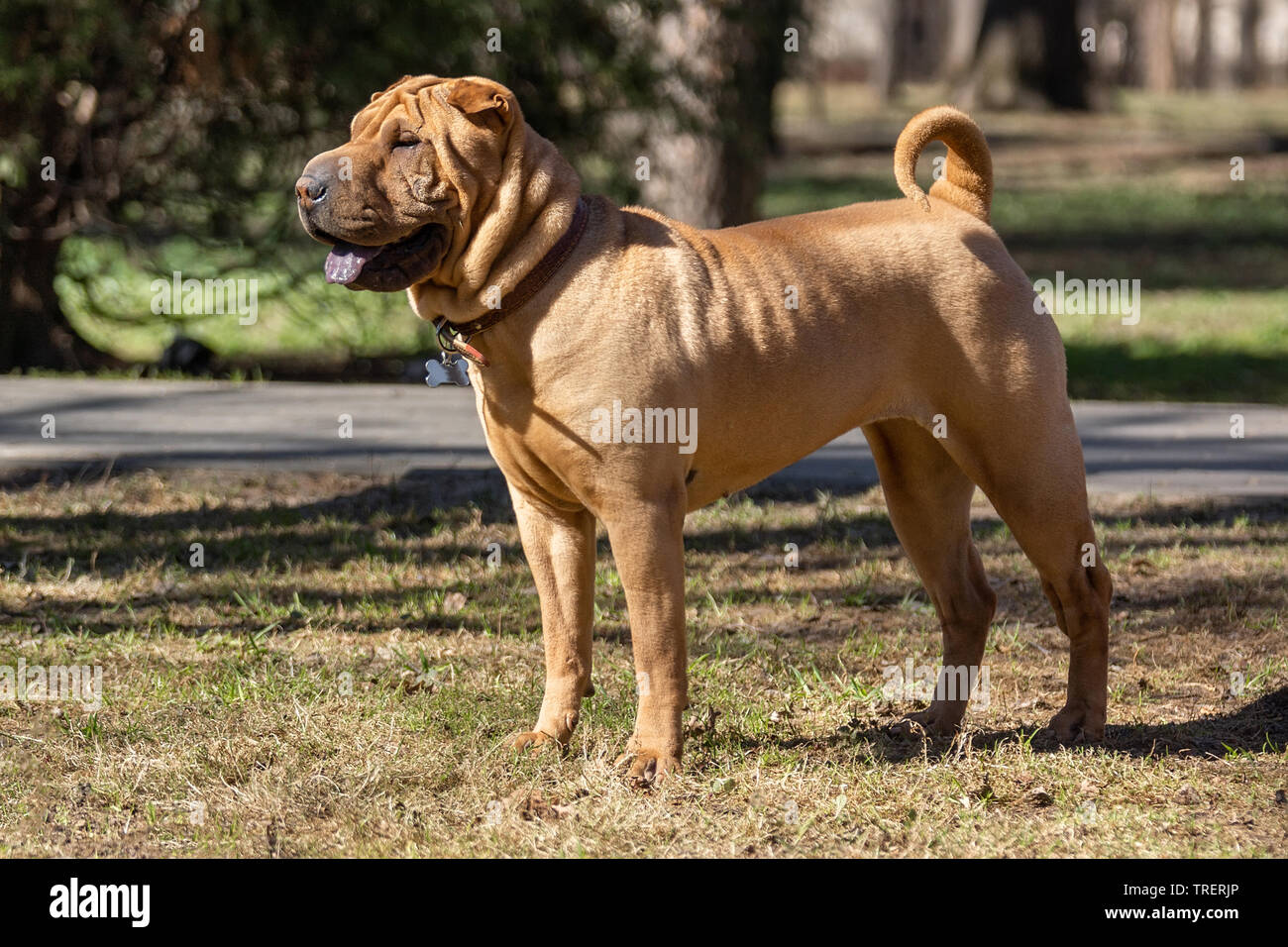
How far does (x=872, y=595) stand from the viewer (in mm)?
6402

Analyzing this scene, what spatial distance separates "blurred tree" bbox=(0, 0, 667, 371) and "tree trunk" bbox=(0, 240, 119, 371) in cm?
1

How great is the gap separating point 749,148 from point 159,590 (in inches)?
239

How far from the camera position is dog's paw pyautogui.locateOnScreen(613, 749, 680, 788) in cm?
425

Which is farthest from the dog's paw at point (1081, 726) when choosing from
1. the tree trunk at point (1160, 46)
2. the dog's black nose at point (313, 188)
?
the tree trunk at point (1160, 46)

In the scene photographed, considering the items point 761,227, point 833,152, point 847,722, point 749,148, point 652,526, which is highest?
point 833,152

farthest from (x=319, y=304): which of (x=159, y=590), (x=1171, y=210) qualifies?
(x=1171, y=210)

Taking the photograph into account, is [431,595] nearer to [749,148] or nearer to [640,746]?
[640,746]

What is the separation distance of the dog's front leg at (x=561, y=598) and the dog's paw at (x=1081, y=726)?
1.46m

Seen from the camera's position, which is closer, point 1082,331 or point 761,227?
point 761,227

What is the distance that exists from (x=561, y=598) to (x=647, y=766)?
21.6 inches

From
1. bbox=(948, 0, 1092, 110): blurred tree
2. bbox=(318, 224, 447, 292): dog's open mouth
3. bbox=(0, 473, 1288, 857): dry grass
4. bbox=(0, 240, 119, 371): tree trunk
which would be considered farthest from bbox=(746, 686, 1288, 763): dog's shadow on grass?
bbox=(948, 0, 1092, 110): blurred tree

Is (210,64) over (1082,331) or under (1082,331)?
over

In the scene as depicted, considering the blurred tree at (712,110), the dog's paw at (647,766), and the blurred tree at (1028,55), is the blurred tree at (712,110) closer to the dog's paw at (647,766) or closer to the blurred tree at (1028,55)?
the dog's paw at (647,766)

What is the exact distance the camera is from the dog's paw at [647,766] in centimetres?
425
